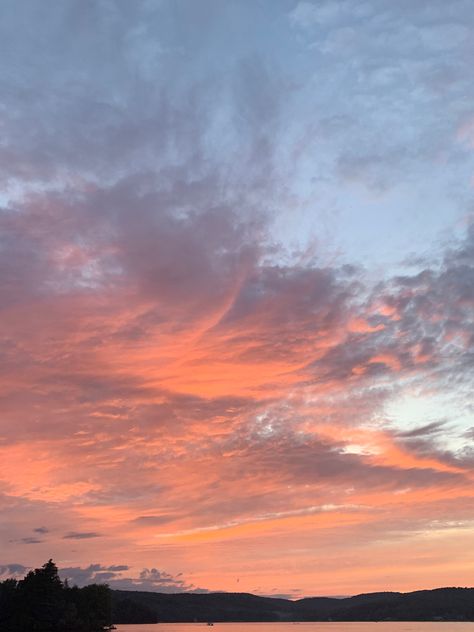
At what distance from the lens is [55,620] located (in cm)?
17388

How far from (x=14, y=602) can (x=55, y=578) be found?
11356mm

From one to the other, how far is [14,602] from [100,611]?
28140 mm

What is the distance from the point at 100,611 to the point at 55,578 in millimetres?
23753

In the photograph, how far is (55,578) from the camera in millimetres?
181375

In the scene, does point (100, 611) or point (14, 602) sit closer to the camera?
point (14, 602)

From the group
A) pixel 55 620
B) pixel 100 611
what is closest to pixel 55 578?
pixel 55 620

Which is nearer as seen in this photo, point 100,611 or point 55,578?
point 55,578

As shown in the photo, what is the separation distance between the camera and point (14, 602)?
179m

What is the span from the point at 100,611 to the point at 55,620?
84.0 feet

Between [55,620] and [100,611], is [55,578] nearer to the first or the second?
[55,620]

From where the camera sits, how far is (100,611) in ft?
648

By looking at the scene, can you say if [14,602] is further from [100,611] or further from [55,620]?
[100,611]
